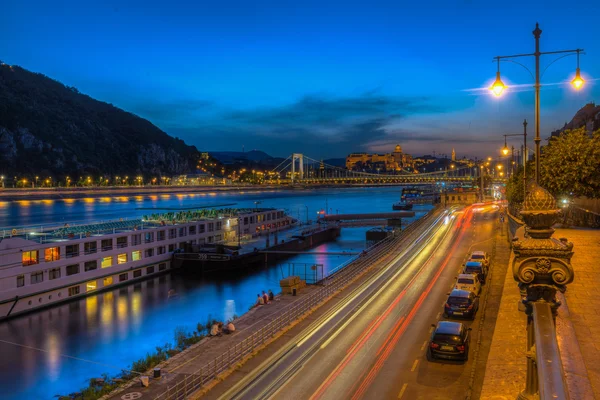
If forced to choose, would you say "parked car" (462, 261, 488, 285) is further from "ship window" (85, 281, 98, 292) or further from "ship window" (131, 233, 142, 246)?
"ship window" (131, 233, 142, 246)

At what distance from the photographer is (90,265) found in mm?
35781

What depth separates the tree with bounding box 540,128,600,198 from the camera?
19922 millimetres

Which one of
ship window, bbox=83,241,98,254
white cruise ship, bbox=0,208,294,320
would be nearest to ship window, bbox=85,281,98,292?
white cruise ship, bbox=0,208,294,320

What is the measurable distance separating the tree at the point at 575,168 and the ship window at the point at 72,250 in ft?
102

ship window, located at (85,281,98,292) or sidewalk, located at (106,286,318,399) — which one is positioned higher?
sidewalk, located at (106,286,318,399)

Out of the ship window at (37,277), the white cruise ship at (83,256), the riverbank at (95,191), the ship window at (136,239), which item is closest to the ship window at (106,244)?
the white cruise ship at (83,256)

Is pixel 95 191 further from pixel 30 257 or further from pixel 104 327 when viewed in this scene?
pixel 104 327

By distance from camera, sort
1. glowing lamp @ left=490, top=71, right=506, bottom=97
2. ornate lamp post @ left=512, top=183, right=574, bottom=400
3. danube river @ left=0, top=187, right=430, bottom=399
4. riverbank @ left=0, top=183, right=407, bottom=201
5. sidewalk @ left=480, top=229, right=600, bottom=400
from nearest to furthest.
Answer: ornate lamp post @ left=512, top=183, right=574, bottom=400 < sidewalk @ left=480, top=229, right=600, bottom=400 < glowing lamp @ left=490, top=71, right=506, bottom=97 < danube river @ left=0, top=187, right=430, bottom=399 < riverbank @ left=0, top=183, right=407, bottom=201

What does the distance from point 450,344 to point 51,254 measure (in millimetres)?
28894

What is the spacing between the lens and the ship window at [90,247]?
35281mm

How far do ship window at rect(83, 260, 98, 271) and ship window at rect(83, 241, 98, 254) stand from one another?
0.84 m

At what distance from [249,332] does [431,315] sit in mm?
7206

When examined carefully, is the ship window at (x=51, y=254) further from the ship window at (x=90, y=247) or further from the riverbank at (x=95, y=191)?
the riverbank at (x=95, y=191)

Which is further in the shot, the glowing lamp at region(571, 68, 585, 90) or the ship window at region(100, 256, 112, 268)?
the ship window at region(100, 256, 112, 268)
